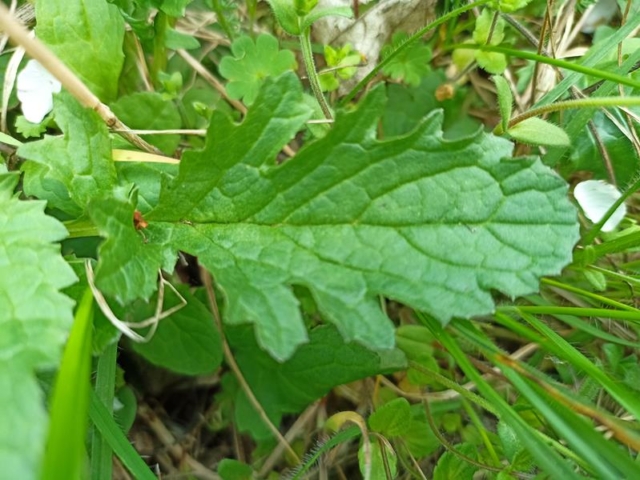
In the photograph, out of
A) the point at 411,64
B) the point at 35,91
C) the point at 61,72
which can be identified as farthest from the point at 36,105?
the point at 411,64

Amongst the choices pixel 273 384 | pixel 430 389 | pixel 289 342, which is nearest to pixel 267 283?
pixel 289 342

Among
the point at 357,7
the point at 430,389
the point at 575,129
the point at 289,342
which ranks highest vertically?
the point at 357,7

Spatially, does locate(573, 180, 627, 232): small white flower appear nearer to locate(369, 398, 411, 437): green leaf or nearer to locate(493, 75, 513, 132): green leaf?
locate(493, 75, 513, 132): green leaf

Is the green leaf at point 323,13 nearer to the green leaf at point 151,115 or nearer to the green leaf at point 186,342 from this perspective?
the green leaf at point 151,115

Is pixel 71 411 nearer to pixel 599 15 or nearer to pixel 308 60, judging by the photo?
pixel 308 60

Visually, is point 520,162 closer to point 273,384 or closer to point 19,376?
point 273,384
